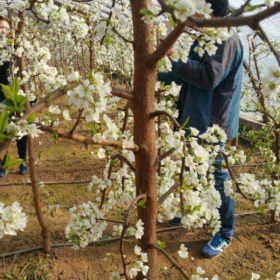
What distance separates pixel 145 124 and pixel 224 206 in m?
1.42

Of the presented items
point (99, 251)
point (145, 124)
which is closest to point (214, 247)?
point (99, 251)

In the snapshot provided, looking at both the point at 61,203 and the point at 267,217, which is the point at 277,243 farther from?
the point at 61,203

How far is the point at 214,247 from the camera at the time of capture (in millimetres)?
2613

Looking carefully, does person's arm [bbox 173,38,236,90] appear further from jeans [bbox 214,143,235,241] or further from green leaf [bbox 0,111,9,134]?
green leaf [bbox 0,111,9,134]

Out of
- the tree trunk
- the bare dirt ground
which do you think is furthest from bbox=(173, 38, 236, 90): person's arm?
the bare dirt ground

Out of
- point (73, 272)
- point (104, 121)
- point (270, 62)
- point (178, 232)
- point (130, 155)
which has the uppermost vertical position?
point (270, 62)

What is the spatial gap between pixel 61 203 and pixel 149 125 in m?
2.24

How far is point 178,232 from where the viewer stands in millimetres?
2924

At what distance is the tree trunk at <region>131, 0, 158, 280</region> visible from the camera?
1252 millimetres

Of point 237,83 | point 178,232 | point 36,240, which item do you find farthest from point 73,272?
point 237,83

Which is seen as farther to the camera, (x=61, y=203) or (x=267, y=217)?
(x=61, y=203)

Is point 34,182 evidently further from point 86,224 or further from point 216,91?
point 216,91

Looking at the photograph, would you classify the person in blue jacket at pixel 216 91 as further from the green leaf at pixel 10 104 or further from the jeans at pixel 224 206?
the green leaf at pixel 10 104

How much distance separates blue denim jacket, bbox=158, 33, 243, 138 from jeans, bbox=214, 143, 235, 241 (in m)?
0.21
